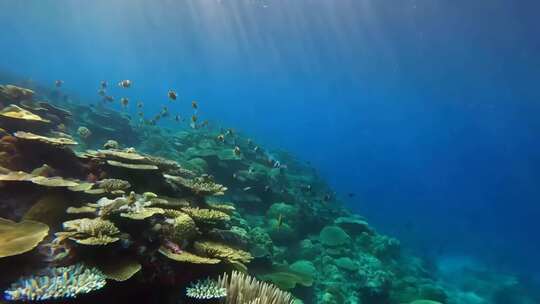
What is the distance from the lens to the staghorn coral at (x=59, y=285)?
2.93m

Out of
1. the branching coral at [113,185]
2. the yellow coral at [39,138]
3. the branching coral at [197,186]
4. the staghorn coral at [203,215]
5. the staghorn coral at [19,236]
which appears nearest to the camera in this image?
the staghorn coral at [19,236]

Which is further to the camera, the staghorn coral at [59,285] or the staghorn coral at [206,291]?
the staghorn coral at [206,291]

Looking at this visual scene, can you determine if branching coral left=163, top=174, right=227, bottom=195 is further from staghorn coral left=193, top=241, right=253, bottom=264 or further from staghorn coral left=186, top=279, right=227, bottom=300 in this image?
staghorn coral left=186, top=279, right=227, bottom=300

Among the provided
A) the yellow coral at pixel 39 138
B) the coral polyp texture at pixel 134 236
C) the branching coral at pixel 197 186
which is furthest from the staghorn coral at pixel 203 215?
the yellow coral at pixel 39 138

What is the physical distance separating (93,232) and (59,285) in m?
0.70

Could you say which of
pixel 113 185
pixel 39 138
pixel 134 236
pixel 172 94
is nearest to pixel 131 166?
pixel 113 185

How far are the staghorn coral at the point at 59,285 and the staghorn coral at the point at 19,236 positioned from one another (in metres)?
0.33

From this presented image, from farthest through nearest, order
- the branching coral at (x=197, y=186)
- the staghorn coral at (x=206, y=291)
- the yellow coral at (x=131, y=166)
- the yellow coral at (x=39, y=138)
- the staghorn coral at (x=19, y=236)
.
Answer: the branching coral at (x=197, y=186) < the yellow coral at (x=39, y=138) < the yellow coral at (x=131, y=166) < the staghorn coral at (x=206, y=291) < the staghorn coral at (x=19, y=236)

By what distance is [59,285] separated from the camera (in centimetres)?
303

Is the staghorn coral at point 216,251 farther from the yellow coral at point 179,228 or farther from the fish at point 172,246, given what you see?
the fish at point 172,246

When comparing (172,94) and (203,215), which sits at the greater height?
(172,94)

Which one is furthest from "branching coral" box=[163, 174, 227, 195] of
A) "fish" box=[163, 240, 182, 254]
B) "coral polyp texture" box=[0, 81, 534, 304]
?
"fish" box=[163, 240, 182, 254]

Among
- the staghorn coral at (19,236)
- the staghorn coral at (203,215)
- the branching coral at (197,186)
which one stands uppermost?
the branching coral at (197,186)

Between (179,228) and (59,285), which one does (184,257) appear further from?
(59,285)
